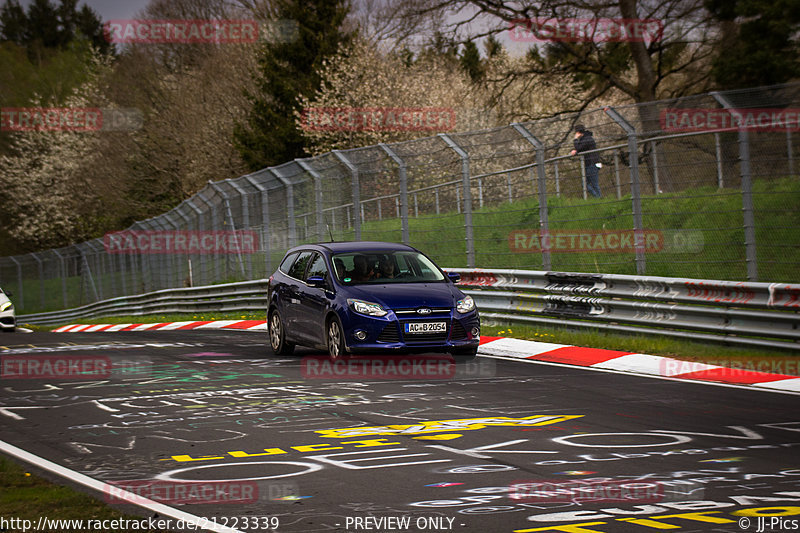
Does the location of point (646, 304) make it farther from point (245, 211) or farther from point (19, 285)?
point (19, 285)

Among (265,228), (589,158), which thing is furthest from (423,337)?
(265,228)

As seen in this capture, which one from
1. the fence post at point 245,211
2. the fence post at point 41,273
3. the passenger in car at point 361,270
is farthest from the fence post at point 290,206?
the fence post at point 41,273

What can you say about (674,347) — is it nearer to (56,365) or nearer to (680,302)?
(680,302)

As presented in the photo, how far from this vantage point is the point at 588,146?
15609 millimetres

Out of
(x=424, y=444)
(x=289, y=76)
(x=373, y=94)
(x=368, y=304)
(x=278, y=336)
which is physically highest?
(x=289, y=76)

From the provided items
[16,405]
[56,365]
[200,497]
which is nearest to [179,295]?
[56,365]

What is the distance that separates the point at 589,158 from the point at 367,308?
5027mm

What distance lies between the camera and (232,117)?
48.4 m

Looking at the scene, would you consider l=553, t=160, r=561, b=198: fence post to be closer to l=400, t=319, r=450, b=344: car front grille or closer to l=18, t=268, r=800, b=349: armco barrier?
l=18, t=268, r=800, b=349: armco barrier

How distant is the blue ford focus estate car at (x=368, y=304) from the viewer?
40.8 ft

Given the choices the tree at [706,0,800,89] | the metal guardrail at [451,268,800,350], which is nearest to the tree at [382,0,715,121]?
the tree at [706,0,800,89]

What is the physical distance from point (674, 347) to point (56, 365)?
27.1ft

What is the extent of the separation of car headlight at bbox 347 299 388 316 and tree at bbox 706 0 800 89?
19801 mm

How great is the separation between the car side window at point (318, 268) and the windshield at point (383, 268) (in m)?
0.18
